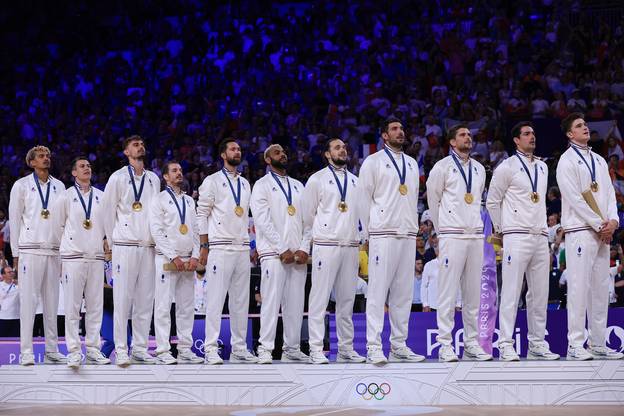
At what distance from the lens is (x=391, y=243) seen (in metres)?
10.3

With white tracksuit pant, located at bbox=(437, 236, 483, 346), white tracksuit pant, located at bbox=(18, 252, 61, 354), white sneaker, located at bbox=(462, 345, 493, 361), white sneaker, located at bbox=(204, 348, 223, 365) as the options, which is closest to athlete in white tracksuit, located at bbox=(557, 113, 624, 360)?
white sneaker, located at bbox=(462, 345, 493, 361)

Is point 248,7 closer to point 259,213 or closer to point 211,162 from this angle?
point 211,162

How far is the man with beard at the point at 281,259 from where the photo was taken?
10.8 meters

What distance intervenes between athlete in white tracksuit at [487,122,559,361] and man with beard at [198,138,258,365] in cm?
281

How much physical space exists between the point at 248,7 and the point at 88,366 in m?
14.4

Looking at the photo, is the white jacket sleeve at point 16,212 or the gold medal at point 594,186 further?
the white jacket sleeve at point 16,212

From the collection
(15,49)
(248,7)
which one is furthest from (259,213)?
(15,49)

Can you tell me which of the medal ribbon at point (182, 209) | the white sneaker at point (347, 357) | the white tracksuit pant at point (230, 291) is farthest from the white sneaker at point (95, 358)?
the white sneaker at point (347, 357)

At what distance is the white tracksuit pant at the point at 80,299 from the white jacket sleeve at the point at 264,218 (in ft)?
6.74

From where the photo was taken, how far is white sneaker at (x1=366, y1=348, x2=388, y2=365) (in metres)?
10.1

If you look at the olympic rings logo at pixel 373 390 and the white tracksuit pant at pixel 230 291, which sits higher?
the white tracksuit pant at pixel 230 291

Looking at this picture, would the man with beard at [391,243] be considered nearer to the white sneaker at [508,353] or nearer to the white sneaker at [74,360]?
the white sneaker at [508,353]

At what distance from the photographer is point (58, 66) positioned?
24562mm

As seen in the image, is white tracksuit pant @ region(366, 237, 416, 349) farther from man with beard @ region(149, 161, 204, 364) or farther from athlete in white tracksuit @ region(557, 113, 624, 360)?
man with beard @ region(149, 161, 204, 364)
